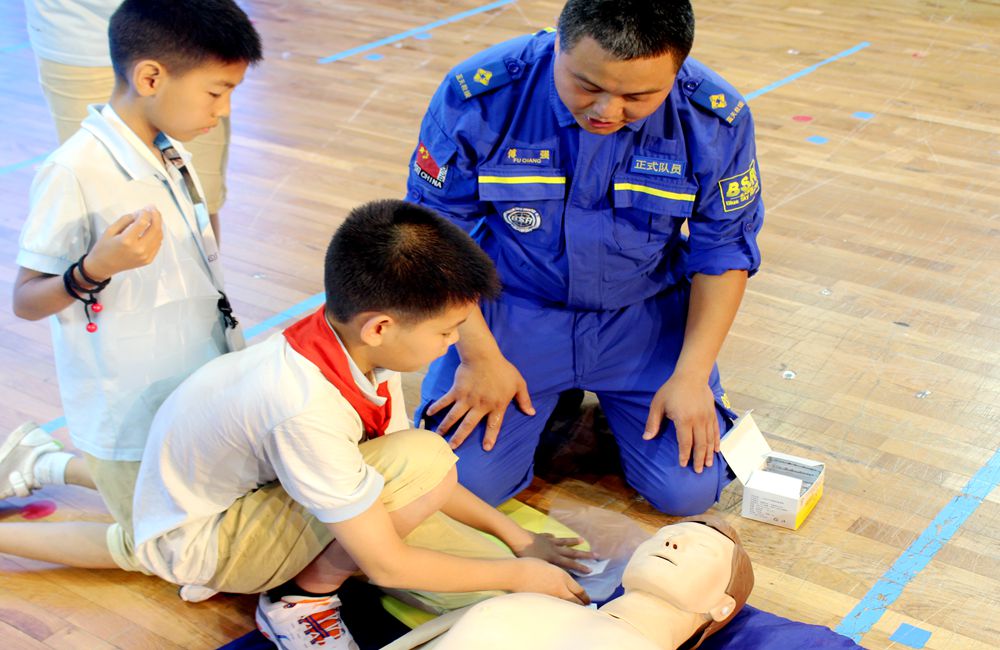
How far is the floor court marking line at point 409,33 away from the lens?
16.6ft

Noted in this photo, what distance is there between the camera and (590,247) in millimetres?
A: 2146

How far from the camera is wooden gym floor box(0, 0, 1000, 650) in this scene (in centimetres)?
196

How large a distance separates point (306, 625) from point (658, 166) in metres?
1.07

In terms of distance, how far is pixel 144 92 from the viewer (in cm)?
177

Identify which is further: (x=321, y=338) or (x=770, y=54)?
(x=770, y=54)

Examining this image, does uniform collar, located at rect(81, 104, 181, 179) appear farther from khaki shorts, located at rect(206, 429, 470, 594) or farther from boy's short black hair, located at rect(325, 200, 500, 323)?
khaki shorts, located at rect(206, 429, 470, 594)

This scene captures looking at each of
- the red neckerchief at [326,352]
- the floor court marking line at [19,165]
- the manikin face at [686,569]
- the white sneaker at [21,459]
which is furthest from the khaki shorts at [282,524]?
the floor court marking line at [19,165]

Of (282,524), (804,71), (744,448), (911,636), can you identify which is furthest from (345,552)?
(804,71)

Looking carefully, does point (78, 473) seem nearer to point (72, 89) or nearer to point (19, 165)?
point (72, 89)

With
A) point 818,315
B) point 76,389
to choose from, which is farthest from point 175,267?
point 818,315

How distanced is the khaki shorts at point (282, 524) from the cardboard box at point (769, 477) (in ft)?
2.19

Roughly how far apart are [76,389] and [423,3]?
4.56 meters

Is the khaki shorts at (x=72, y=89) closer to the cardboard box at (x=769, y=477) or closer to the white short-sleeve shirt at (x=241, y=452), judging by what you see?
the white short-sleeve shirt at (x=241, y=452)

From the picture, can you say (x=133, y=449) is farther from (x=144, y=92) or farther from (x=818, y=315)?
(x=818, y=315)
